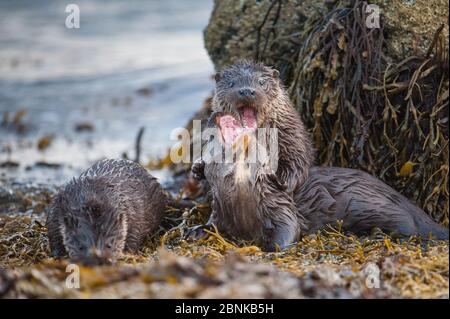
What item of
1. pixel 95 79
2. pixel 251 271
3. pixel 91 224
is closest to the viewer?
pixel 251 271

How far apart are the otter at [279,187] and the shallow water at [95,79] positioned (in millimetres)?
2512

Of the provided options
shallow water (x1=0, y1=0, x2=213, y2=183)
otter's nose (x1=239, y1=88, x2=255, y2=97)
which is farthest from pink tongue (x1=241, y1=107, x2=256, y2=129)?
shallow water (x1=0, y1=0, x2=213, y2=183)

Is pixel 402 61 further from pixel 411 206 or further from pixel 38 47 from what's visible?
pixel 38 47

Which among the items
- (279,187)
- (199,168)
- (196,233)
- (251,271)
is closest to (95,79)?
(199,168)

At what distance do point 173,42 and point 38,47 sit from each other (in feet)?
7.73

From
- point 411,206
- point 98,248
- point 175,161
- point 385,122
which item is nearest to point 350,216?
point 411,206

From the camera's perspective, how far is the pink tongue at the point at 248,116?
15.1 ft

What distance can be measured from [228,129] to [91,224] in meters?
0.93

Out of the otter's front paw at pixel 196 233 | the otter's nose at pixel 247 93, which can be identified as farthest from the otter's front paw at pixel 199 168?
the otter's nose at pixel 247 93

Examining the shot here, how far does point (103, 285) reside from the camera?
315 cm

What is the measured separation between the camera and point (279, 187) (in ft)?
14.9

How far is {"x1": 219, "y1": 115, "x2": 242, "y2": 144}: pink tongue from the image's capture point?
172 inches

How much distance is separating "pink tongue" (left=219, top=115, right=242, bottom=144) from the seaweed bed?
0.53 metres

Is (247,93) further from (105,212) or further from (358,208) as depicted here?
(105,212)
